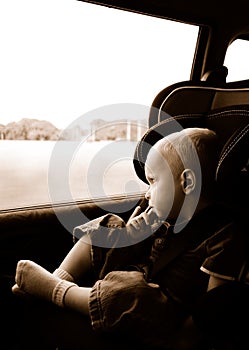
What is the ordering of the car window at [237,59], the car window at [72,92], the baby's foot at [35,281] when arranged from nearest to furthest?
the baby's foot at [35,281] → the car window at [72,92] → the car window at [237,59]

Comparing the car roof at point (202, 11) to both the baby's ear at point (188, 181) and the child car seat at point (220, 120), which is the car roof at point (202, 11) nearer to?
the child car seat at point (220, 120)

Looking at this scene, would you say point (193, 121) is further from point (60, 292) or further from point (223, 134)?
point (60, 292)

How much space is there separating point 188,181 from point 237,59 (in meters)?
1.30

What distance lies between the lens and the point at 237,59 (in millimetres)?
2092

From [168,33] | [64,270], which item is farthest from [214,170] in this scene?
[168,33]

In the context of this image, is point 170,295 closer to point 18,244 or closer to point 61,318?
point 61,318

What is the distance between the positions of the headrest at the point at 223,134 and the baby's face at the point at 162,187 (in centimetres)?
13

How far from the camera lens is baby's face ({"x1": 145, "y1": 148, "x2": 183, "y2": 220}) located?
107 cm

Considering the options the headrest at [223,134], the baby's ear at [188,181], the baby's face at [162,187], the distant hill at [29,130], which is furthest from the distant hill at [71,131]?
the baby's ear at [188,181]

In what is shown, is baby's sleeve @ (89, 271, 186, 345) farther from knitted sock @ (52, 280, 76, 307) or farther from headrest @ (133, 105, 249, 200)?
headrest @ (133, 105, 249, 200)

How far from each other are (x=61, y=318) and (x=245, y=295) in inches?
18.7

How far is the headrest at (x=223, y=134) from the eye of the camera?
942mm

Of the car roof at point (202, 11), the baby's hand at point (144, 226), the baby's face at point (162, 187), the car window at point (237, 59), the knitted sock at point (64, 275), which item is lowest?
the knitted sock at point (64, 275)

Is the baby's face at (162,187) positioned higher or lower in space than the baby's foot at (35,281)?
higher
